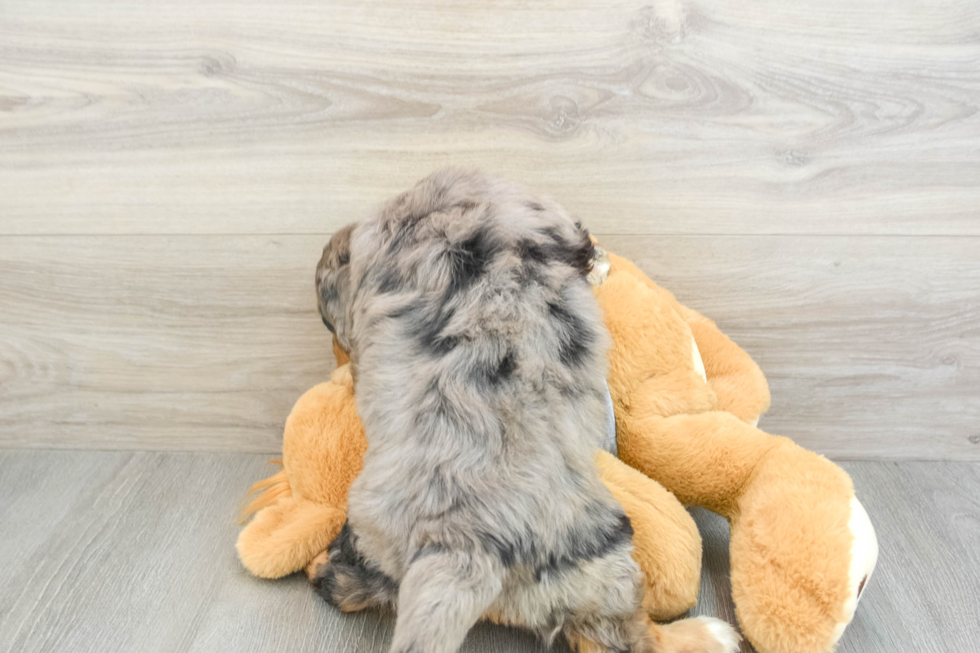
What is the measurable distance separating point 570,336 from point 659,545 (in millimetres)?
310

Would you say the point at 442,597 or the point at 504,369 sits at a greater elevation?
the point at 504,369

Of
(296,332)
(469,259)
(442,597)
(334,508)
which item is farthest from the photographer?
(296,332)

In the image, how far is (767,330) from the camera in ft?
3.95

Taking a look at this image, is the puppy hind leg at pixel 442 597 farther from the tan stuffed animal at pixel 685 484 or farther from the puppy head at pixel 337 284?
the puppy head at pixel 337 284

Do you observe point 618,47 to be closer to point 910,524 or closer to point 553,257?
point 553,257

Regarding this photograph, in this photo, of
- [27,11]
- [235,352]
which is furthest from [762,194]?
[27,11]

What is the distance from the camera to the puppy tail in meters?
0.82

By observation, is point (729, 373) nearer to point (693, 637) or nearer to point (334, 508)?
point (693, 637)

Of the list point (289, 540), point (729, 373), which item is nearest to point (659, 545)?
point (729, 373)

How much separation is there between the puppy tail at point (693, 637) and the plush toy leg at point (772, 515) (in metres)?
0.03

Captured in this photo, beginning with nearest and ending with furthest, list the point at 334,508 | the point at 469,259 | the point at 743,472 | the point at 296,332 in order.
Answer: the point at 469,259 → the point at 743,472 → the point at 334,508 → the point at 296,332

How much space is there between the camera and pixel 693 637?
2.78 feet

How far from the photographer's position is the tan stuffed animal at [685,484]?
2.69 ft

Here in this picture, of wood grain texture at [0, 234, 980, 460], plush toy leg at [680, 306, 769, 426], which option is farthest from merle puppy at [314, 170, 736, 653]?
wood grain texture at [0, 234, 980, 460]
